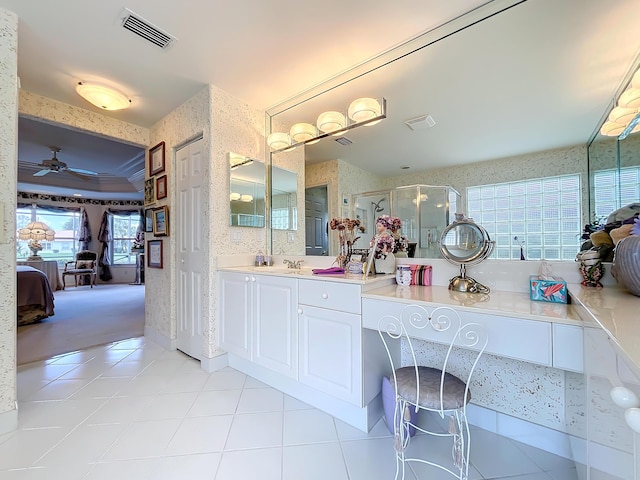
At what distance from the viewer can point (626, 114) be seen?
119cm

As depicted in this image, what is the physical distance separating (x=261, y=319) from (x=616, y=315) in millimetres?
1819

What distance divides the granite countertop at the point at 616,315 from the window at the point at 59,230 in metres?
9.72

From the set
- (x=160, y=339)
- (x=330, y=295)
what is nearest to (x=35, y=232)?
(x=160, y=339)

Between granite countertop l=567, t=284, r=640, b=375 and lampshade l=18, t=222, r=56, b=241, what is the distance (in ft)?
27.5

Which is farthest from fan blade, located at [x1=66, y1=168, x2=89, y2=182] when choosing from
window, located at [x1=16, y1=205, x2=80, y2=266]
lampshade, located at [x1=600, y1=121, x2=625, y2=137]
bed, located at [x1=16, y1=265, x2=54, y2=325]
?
lampshade, located at [x1=600, y1=121, x2=625, y2=137]

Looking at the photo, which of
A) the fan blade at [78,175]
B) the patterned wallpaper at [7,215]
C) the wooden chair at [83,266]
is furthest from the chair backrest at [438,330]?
the wooden chair at [83,266]

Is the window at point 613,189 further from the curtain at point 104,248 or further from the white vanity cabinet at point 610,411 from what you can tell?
the curtain at point 104,248

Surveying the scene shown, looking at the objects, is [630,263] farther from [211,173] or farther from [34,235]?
[34,235]

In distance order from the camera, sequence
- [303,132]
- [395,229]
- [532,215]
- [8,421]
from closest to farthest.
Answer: [532,215], [8,421], [395,229], [303,132]

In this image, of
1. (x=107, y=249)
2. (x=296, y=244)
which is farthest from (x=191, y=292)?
(x=107, y=249)

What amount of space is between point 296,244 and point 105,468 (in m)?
1.85

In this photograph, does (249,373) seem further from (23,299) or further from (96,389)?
(23,299)

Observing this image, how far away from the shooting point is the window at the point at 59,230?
6508 millimetres

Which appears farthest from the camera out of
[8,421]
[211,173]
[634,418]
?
[211,173]
